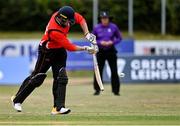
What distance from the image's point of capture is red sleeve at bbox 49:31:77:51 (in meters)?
13.7

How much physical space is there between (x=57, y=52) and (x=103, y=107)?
2.21 metres

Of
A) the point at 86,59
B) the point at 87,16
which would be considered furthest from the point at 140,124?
the point at 87,16

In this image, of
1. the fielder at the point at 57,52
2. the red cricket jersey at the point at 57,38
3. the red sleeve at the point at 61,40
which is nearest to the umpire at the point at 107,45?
the fielder at the point at 57,52

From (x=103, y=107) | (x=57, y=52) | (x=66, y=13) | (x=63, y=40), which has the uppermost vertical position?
(x=66, y=13)

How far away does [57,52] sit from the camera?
46.4ft

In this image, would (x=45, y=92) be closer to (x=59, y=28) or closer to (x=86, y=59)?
(x=59, y=28)

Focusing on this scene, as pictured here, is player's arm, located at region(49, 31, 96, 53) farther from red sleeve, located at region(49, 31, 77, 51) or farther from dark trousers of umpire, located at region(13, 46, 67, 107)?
dark trousers of umpire, located at region(13, 46, 67, 107)

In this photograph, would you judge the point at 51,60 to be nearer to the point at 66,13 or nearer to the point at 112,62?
the point at 66,13

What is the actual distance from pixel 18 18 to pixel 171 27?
8.12 meters

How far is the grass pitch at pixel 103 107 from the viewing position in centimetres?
1286

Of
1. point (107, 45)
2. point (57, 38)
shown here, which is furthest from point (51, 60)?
point (107, 45)

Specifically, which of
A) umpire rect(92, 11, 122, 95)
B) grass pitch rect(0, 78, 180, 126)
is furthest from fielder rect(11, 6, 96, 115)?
umpire rect(92, 11, 122, 95)

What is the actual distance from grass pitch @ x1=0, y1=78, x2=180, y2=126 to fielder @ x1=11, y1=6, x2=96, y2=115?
411mm

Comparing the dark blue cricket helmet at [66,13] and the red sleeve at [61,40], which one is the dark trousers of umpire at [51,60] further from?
the dark blue cricket helmet at [66,13]
